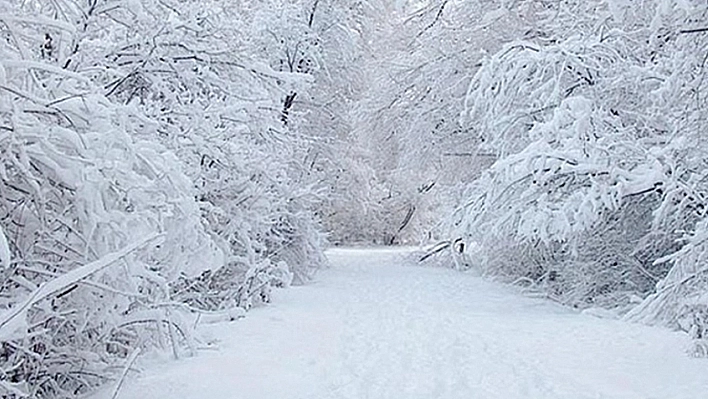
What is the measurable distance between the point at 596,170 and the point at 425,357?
3.49 meters

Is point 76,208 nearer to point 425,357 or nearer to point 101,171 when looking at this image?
point 101,171

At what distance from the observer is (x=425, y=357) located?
6434 millimetres

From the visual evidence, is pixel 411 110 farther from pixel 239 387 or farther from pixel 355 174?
pixel 239 387

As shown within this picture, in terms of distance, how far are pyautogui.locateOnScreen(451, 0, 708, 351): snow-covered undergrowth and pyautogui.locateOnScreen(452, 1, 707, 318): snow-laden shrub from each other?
16mm

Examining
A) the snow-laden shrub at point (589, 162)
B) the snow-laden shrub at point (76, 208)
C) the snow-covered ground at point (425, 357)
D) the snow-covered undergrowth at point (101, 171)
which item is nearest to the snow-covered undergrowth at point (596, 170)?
the snow-laden shrub at point (589, 162)

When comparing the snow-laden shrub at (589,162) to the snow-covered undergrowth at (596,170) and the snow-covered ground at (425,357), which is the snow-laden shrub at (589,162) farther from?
the snow-covered ground at (425,357)

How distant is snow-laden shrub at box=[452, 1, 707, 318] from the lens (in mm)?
8516

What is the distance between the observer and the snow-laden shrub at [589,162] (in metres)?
8.52

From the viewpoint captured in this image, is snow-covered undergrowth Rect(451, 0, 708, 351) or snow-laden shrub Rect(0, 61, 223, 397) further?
snow-covered undergrowth Rect(451, 0, 708, 351)

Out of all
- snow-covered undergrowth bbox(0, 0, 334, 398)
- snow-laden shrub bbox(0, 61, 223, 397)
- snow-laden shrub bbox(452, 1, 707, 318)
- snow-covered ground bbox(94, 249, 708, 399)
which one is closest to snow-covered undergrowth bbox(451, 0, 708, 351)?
snow-laden shrub bbox(452, 1, 707, 318)

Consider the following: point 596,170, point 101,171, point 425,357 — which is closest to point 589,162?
point 596,170

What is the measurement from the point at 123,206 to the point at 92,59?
6.80 feet

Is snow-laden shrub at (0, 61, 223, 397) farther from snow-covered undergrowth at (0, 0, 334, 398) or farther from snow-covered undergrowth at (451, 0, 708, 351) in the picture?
snow-covered undergrowth at (451, 0, 708, 351)

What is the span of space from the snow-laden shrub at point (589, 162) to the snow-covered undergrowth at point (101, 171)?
142 inches
